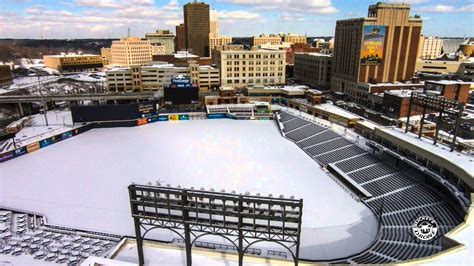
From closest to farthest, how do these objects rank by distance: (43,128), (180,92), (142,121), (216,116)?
1. (43,128)
2. (142,121)
3. (180,92)
4. (216,116)

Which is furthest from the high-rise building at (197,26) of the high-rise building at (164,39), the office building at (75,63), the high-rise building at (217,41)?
the office building at (75,63)

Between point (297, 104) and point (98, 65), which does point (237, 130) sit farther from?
point (98, 65)

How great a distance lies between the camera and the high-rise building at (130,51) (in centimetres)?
14000

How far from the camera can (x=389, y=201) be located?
2984 centimetres

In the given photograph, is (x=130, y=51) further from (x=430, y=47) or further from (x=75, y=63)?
(x=430, y=47)

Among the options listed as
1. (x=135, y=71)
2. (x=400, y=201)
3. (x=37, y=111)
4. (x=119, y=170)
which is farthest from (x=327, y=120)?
(x=37, y=111)

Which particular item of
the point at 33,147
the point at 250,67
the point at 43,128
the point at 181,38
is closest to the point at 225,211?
the point at 33,147

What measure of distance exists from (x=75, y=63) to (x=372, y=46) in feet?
425

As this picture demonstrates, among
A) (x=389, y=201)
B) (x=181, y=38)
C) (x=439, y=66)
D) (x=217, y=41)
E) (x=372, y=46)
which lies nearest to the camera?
(x=389, y=201)

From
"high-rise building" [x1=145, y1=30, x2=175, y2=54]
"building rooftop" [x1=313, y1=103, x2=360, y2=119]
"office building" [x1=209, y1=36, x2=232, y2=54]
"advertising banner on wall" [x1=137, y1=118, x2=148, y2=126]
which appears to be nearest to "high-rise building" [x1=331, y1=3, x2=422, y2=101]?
"building rooftop" [x1=313, y1=103, x2=360, y2=119]

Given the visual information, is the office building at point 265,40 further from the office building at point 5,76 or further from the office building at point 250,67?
the office building at point 5,76

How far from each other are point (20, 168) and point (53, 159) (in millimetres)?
4246

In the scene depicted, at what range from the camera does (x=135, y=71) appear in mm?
86312

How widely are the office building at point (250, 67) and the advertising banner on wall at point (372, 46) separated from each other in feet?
82.4
